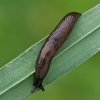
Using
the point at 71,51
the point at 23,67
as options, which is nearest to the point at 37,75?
the point at 23,67

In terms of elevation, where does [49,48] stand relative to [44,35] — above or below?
below

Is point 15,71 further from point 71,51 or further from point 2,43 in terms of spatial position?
point 2,43

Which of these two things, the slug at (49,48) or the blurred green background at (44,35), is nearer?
the slug at (49,48)

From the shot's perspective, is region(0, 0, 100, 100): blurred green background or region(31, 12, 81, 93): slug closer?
region(31, 12, 81, 93): slug

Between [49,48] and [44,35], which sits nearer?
[49,48]
